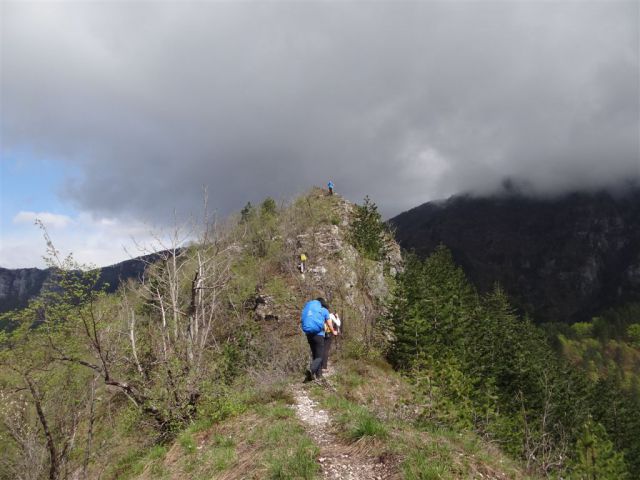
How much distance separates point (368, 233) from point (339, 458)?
27795mm

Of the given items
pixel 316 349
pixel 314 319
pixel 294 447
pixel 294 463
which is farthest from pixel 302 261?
pixel 294 463

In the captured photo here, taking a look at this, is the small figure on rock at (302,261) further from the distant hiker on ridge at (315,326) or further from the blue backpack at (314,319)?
the blue backpack at (314,319)

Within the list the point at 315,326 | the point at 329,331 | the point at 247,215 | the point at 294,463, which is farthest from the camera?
the point at 247,215

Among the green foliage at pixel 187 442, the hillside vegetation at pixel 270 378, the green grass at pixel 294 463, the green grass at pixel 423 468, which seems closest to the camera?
the green grass at pixel 423 468

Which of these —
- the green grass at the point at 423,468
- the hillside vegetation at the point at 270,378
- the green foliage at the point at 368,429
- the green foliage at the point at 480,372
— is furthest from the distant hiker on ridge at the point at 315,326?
the green grass at the point at 423,468

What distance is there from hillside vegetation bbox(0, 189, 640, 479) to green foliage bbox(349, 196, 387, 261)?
19cm

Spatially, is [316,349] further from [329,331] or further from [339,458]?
[339,458]

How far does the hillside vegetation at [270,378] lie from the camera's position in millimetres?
8078

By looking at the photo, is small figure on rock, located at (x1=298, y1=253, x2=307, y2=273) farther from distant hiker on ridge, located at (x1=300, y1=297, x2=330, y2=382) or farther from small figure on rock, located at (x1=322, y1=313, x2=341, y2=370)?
distant hiker on ridge, located at (x1=300, y1=297, x2=330, y2=382)

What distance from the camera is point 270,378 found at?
44.4 feet

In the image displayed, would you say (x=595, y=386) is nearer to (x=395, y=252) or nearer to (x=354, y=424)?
(x=395, y=252)

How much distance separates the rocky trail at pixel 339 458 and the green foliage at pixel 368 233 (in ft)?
79.1

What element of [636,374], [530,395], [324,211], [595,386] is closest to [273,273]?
[324,211]

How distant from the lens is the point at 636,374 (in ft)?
412
